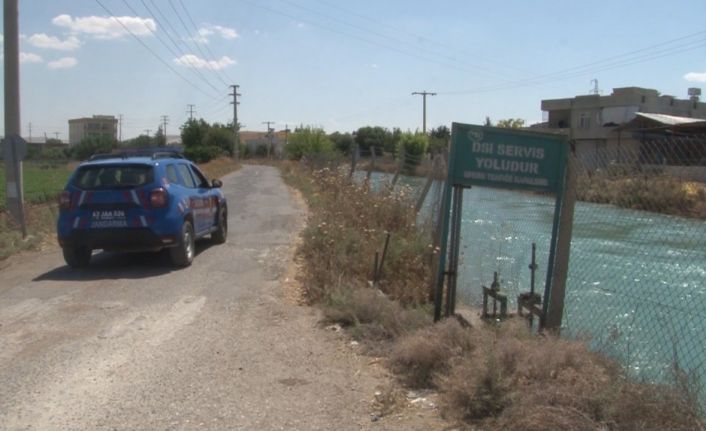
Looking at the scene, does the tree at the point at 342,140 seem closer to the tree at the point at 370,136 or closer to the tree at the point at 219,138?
the tree at the point at 370,136

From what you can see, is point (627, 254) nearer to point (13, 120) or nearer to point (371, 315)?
point (371, 315)

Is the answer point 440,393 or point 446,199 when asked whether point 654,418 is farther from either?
→ point 446,199

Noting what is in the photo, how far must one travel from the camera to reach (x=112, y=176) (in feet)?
33.1

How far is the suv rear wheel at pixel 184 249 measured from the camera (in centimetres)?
1023

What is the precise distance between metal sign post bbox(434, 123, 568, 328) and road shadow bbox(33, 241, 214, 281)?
507 centimetres

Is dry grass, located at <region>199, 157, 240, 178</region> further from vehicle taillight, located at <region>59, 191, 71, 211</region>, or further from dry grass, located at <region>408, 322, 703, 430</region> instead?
dry grass, located at <region>408, 322, 703, 430</region>

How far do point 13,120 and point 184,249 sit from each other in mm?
6379

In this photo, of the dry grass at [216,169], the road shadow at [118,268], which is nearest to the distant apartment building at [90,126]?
the dry grass at [216,169]

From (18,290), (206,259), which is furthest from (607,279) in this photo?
(18,290)

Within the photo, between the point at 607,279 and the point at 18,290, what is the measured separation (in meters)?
8.13

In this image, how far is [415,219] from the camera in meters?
11.4

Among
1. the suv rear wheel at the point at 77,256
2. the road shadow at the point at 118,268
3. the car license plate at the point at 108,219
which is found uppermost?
the car license plate at the point at 108,219

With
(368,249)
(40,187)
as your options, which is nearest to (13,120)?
(368,249)

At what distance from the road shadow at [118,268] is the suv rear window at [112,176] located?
1226mm
